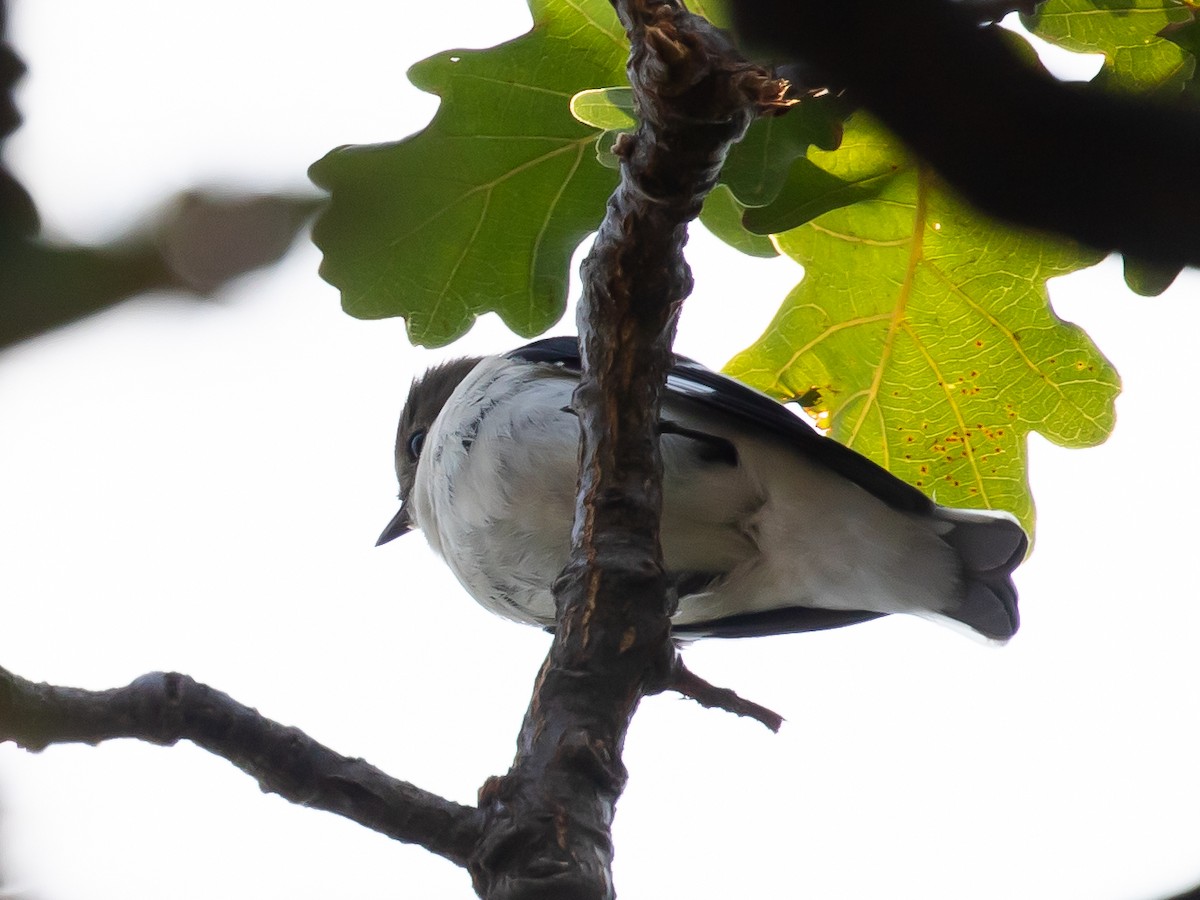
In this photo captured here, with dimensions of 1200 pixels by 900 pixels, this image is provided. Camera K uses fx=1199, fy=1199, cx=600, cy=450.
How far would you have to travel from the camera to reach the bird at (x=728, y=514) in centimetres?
359

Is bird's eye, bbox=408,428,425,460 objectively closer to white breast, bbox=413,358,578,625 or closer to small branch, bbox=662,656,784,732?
white breast, bbox=413,358,578,625

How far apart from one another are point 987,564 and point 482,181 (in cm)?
192

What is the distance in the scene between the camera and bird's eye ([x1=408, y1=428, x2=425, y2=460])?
5012 millimetres

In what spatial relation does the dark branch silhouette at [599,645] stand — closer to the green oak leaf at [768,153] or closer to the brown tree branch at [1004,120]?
the green oak leaf at [768,153]

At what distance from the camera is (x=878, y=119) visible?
0.47m

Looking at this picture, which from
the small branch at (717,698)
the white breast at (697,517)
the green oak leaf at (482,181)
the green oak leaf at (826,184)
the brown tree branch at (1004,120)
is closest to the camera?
the brown tree branch at (1004,120)

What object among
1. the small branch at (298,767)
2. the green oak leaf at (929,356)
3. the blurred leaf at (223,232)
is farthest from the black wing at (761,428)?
the blurred leaf at (223,232)

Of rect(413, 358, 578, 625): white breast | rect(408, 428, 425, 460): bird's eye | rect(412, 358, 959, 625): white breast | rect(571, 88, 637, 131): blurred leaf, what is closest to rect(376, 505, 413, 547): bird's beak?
rect(408, 428, 425, 460): bird's eye

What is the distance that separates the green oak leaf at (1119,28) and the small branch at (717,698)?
162 centimetres

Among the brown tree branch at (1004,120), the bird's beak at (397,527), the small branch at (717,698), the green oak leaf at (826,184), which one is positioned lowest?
the brown tree branch at (1004,120)

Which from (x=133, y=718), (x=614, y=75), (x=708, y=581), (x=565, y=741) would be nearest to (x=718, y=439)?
(x=708, y=581)

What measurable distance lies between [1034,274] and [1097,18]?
781 mm

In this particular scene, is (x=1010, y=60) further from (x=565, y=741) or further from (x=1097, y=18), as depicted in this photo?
→ (x=1097, y=18)

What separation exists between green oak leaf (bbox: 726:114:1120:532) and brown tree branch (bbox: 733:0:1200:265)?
2794 millimetres
